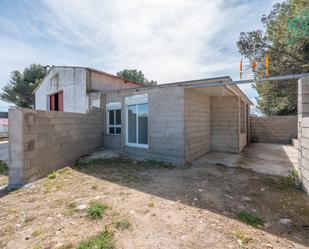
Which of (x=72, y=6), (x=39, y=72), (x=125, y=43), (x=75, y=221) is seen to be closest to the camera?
(x=75, y=221)

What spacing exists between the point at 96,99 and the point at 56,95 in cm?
477

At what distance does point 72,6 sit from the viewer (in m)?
5.26

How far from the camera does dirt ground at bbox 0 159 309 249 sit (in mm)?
2203

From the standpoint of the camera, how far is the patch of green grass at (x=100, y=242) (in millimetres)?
2033

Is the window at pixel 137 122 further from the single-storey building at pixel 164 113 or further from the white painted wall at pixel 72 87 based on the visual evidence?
the white painted wall at pixel 72 87

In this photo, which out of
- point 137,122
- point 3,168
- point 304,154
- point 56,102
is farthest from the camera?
point 56,102

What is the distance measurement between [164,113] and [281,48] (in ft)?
32.5

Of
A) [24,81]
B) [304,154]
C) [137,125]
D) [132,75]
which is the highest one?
[132,75]

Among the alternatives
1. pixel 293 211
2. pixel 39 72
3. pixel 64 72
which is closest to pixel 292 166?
pixel 293 211

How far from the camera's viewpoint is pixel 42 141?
495cm

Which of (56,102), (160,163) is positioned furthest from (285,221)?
(56,102)

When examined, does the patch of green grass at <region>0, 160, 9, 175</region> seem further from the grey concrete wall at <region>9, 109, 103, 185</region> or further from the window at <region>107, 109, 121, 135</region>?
the window at <region>107, 109, 121, 135</region>

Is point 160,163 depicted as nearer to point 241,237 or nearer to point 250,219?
point 250,219

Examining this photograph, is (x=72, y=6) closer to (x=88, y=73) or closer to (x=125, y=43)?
(x=125, y=43)
